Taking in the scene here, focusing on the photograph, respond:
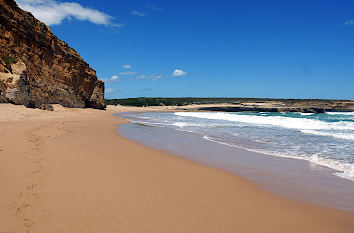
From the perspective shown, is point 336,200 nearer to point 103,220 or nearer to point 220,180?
point 220,180

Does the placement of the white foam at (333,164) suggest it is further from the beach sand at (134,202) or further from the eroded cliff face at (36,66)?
the eroded cliff face at (36,66)

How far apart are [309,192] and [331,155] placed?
15.4 ft

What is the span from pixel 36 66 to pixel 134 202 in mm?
27178

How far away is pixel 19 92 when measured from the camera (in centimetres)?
1997

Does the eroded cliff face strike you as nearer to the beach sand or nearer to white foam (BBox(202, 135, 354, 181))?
the beach sand

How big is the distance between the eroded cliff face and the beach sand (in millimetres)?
16994

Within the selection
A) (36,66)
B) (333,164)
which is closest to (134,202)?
(333,164)

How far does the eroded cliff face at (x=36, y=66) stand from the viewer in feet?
68.1

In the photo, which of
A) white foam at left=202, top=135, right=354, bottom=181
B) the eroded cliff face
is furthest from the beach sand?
the eroded cliff face

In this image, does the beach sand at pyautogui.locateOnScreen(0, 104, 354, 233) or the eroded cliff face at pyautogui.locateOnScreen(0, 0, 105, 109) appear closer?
the beach sand at pyautogui.locateOnScreen(0, 104, 354, 233)

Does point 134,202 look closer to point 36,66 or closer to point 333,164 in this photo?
point 333,164

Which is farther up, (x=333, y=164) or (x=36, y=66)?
(x=36, y=66)

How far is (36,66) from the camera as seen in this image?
2647 cm

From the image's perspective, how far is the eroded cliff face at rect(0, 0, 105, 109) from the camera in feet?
68.1
